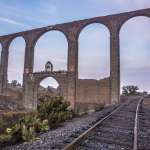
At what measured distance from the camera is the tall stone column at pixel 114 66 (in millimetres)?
27234

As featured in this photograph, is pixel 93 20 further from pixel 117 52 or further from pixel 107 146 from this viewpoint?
pixel 107 146

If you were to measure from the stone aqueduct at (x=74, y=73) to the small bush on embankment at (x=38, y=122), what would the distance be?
14620mm

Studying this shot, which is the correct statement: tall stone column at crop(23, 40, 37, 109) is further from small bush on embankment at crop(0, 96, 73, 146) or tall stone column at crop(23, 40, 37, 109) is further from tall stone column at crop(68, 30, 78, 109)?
small bush on embankment at crop(0, 96, 73, 146)

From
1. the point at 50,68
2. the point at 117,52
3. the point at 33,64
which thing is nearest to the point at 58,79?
the point at 50,68

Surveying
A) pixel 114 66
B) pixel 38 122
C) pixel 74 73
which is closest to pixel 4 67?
pixel 74 73

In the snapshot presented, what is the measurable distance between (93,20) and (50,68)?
7549 millimetres

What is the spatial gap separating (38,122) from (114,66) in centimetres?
2131

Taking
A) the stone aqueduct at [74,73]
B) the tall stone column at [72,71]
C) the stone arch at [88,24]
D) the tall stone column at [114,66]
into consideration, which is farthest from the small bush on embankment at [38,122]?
the stone arch at [88,24]

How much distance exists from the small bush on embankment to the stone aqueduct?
1462cm

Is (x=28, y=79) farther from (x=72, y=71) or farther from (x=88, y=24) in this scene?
Answer: (x=88, y=24)

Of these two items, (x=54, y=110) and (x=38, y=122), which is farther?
(x=54, y=110)

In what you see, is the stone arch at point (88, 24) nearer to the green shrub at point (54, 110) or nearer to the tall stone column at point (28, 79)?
the tall stone column at point (28, 79)

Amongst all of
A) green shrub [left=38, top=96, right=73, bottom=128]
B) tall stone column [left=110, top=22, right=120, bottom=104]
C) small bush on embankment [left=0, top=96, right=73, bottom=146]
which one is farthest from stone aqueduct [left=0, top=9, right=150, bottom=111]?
small bush on embankment [left=0, top=96, right=73, bottom=146]

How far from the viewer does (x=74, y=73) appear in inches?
1169
